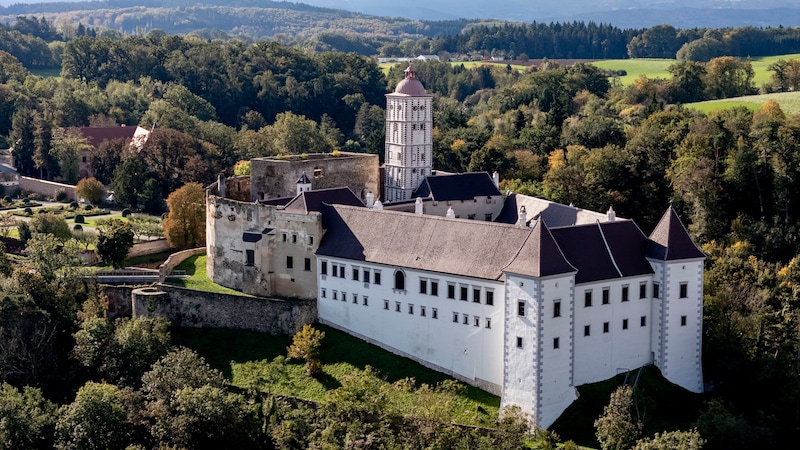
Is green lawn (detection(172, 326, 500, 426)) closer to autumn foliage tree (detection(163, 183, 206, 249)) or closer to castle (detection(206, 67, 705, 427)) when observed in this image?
castle (detection(206, 67, 705, 427))

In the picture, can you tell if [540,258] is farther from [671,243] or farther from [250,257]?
[250,257]

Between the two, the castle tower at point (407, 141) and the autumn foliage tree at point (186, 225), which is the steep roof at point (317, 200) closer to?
the castle tower at point (407, 141)

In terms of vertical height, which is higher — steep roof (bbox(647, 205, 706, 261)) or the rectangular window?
steep roof (bbox(647, 205, 706, 261))

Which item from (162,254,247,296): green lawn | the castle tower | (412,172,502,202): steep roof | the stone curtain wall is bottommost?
the stone curtain wall

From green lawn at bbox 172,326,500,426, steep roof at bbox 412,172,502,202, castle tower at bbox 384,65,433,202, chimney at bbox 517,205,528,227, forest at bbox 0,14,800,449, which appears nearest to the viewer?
forest at bbox 0,14,800,449

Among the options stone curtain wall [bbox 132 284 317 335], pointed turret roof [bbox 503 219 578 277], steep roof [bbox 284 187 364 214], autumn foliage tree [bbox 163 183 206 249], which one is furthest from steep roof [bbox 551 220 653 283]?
autumn foliage tree [bbox 163 183 206 249]

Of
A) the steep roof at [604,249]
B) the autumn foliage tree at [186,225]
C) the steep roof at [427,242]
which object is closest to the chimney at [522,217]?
the steep roof at [427,242]
